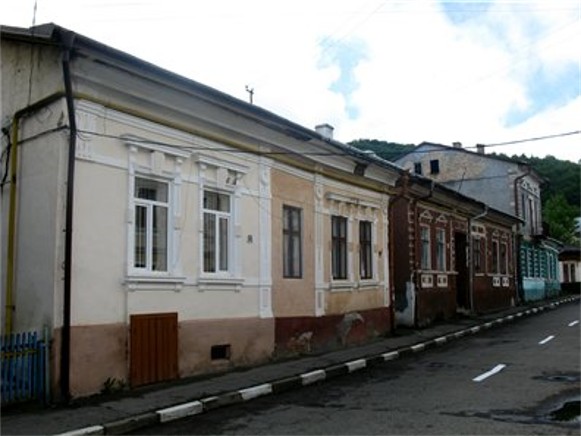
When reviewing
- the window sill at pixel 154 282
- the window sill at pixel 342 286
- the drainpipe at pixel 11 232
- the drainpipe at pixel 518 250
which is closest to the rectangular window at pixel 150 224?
the window sill at pixel 154 282

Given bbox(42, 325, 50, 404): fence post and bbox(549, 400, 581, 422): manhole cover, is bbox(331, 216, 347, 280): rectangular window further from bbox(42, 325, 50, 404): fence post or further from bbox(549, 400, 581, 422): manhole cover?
bbox(42, 325, 50, 404): fence post

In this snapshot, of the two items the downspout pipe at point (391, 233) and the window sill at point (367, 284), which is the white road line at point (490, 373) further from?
the downspout pipe at point (391, 233)

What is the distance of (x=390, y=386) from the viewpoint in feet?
34.9

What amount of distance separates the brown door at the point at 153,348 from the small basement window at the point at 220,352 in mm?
1090

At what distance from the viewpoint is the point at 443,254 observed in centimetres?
2516

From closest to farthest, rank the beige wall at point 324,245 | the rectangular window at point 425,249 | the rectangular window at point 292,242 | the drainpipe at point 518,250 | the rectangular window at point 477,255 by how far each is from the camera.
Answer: the beige wall at point 324,245
the rectangular window at point 292,242
the rectangular window at point 425,249
the rectangular window at point 477,255
the drainpipe at point 518,250

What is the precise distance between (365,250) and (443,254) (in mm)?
7874

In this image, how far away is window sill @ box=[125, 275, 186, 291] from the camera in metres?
10.3

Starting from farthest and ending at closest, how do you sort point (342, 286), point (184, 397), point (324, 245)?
point (342, 286), point (324, 245), point (184, 397)

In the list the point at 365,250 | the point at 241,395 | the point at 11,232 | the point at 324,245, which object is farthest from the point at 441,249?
the point at 11,232

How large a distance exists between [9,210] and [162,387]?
3573 mm

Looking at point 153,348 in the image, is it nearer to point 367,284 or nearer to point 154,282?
point 154,282

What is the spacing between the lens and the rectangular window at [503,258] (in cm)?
3388

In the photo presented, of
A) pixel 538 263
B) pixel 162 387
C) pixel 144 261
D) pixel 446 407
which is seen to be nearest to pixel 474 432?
pixel 446 407
